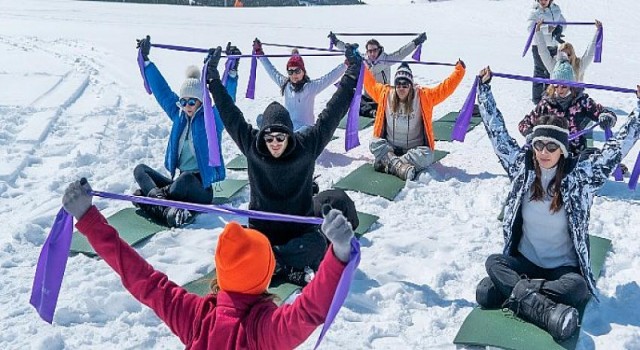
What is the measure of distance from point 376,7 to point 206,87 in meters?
21.0

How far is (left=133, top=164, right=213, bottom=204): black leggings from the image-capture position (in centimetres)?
602

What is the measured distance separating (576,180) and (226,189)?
3.52m

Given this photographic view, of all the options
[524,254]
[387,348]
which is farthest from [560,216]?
[387,348]

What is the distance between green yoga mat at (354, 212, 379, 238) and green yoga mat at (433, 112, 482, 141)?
2.76 metres

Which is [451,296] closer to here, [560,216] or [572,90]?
[560,216]

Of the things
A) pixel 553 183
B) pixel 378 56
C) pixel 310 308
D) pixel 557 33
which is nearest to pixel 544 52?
pixel 557 33

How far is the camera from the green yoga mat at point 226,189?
21.6 feet

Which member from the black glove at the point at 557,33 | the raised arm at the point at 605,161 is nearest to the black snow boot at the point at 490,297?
the raised arm at the point at 605,161

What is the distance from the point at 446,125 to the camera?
29.9ft

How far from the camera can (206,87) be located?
5.42 metres

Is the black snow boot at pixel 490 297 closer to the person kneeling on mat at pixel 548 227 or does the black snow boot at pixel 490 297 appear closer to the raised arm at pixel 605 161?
the person kneeling on mat at pixel 548 227

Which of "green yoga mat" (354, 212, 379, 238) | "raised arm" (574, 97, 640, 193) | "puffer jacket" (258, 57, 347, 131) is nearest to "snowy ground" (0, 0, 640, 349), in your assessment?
"green yoga mat" (354, 212, 379, 238)

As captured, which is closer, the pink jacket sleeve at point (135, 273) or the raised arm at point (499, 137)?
the pink jacket sleeve at point (135, 273)

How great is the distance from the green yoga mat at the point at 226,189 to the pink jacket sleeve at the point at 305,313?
13.6 ft
